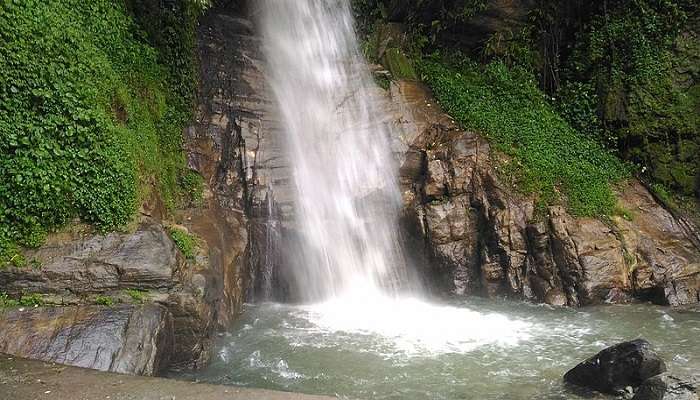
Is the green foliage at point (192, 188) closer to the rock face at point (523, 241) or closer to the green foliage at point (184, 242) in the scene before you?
the green foliage at point (184, 242)

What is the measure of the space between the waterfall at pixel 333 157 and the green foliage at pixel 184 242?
9.54 feet

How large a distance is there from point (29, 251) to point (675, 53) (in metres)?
16.4

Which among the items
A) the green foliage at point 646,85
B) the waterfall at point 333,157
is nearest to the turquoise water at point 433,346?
the waterfall at point 333,157

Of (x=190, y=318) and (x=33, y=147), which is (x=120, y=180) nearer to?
(x=33, y=147)

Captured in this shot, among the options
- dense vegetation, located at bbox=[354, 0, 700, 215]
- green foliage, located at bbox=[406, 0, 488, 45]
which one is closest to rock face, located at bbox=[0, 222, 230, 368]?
dense vegetation, located at bbox=[354, 0, 700, 215]

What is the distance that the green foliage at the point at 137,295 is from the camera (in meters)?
7.60

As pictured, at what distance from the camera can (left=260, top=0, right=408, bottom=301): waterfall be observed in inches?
473

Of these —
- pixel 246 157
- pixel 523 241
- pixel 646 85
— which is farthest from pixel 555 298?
pixel 646 85

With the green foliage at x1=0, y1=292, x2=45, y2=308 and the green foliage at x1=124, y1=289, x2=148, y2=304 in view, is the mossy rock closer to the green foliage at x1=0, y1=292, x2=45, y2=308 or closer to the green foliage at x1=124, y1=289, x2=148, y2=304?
the green foliage at x1=124, y1=289, x2=148, y2=304

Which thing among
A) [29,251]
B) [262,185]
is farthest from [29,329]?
[262,185]

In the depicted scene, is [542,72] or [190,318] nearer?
[190,318]

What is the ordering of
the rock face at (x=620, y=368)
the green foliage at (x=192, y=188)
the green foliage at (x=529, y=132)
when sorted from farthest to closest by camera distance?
the green foliage at (x=529, y=132) < the green foliage at (x=192, y=188) < the rock face at (x=620, y=368)

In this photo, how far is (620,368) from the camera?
702 centimetres

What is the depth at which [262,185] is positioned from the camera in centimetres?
1195
